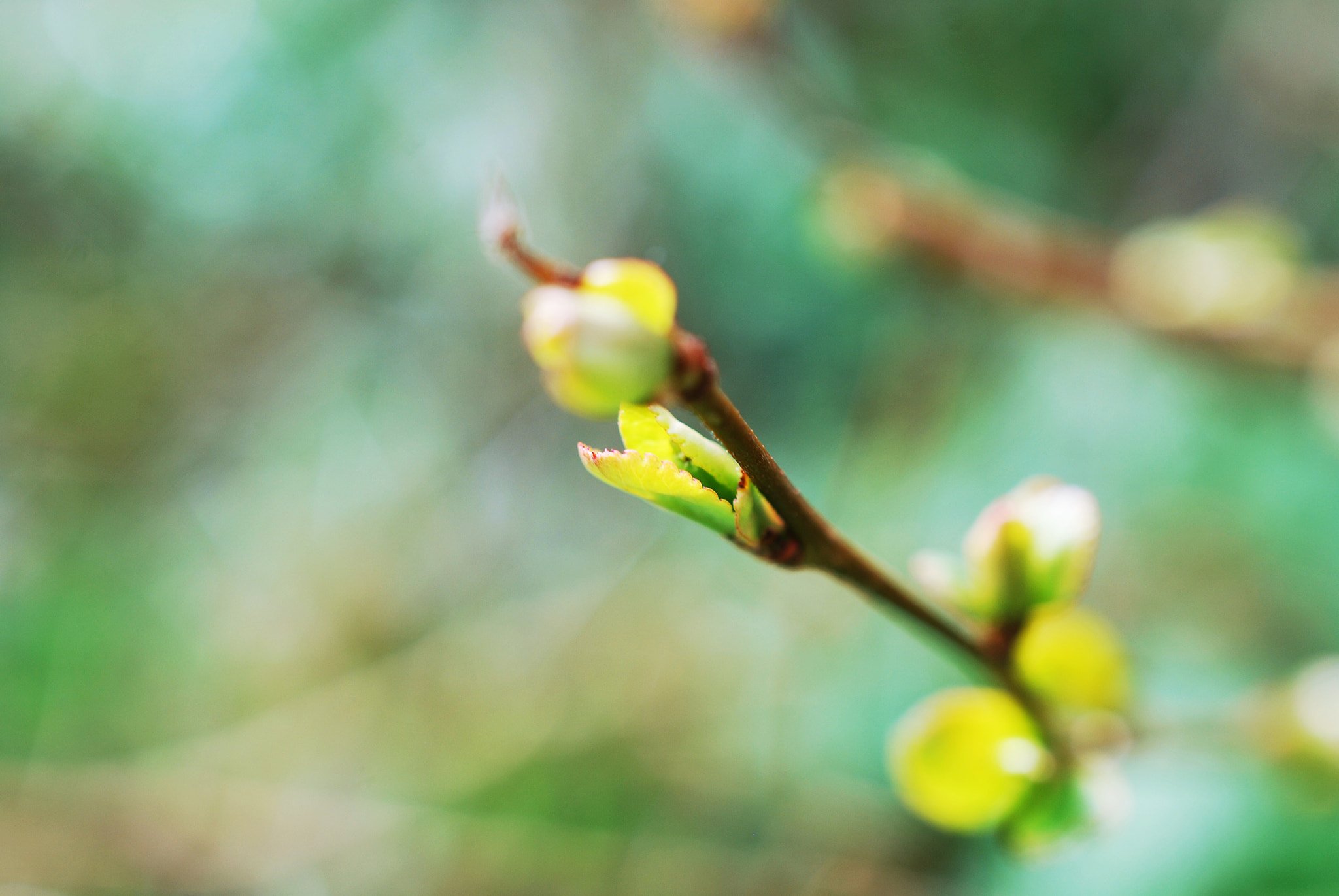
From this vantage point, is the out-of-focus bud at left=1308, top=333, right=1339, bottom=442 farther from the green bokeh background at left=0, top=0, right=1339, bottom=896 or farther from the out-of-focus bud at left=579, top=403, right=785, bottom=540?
the out-of-focus bud at left=579, top=403, right=785, bottom=540

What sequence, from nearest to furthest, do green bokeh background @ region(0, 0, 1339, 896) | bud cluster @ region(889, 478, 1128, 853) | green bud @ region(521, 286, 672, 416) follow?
green bud @ region(521, 286, 672, 416)
bud cluster @ region(889, 478, 1128, 853)
green bokeh background @ region(0, 0, 1339, 896)

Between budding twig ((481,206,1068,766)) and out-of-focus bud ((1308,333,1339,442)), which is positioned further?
out-of-focus bud ((1308,333,1339,442))

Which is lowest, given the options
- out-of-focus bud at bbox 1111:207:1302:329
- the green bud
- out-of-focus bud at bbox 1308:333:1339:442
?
the green bud

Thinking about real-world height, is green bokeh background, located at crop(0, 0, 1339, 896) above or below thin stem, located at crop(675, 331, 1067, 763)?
above

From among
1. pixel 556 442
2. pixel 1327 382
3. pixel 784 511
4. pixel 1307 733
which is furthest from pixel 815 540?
pixel 556 442

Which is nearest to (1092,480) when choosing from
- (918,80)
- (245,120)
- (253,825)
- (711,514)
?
(918,80)

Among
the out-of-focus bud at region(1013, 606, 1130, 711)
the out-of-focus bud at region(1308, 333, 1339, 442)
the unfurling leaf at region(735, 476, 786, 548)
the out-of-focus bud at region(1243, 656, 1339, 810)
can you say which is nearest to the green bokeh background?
the out-of-focus bud at region(1308, 333, 1339, 442)
